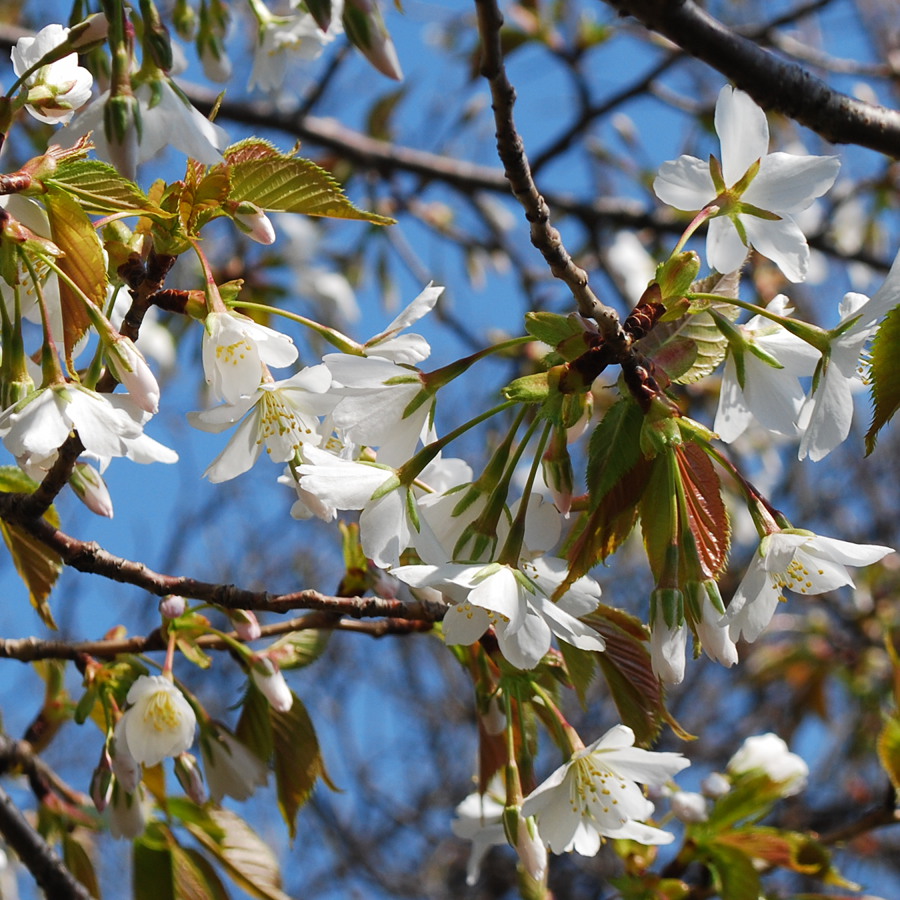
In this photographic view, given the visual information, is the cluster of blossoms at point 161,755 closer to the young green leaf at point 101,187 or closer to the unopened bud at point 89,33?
the young green leaf at point 101,187

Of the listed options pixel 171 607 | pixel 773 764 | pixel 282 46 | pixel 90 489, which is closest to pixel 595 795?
pixel 171 607

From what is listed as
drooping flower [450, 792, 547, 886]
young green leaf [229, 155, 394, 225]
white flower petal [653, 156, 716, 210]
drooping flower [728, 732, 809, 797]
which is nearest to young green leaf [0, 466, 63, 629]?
young green leaf [229, 155, 394, 225]

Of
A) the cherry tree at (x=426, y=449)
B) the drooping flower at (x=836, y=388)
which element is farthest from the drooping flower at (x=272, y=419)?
the drooping flower at (x=836, y=388)

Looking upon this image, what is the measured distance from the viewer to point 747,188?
3.89 ft

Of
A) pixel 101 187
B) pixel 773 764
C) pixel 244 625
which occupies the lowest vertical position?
pixel 773 764

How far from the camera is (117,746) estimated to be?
1.33 m

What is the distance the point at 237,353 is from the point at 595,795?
667mm

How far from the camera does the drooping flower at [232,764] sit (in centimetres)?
145

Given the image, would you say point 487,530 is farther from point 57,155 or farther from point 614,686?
point 57,155

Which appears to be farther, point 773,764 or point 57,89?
point 773,764

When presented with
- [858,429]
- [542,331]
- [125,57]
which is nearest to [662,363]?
[542,331]

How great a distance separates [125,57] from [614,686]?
0.91 m

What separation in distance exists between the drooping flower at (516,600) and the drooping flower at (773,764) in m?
1.01

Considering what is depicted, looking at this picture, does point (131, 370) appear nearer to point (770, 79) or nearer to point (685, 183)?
point (685, 183)
